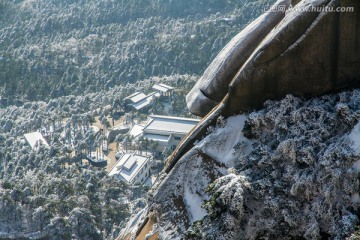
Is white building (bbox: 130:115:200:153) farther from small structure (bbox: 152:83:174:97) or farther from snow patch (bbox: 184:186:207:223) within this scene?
snow patch (bbox: 184:186:207:223)

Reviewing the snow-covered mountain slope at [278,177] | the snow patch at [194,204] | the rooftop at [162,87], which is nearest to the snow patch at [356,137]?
the snow-covered mountain slope at [278,177]

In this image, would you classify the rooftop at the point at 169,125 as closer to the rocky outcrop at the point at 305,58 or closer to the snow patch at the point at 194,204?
the snow patch at the point at 194,204

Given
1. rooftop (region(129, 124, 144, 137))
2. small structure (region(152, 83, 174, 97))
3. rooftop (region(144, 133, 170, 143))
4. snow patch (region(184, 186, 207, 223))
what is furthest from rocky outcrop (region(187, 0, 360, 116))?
small structure (region(152, 83, 174, 97))

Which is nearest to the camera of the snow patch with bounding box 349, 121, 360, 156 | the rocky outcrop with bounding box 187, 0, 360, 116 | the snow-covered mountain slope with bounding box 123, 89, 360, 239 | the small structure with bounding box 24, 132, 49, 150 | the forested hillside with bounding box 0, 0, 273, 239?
the snow-covered mountain slope with bounding box 123, 89, 360, 239

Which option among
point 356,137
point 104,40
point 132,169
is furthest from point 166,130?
point 104,40

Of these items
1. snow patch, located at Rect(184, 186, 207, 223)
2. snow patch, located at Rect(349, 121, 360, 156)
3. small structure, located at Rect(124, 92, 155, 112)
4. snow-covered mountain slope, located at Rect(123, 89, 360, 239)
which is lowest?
small structure, located at Rect(124, 92, 155, 112)

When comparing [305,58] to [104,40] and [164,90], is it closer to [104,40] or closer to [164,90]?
[164,90]
